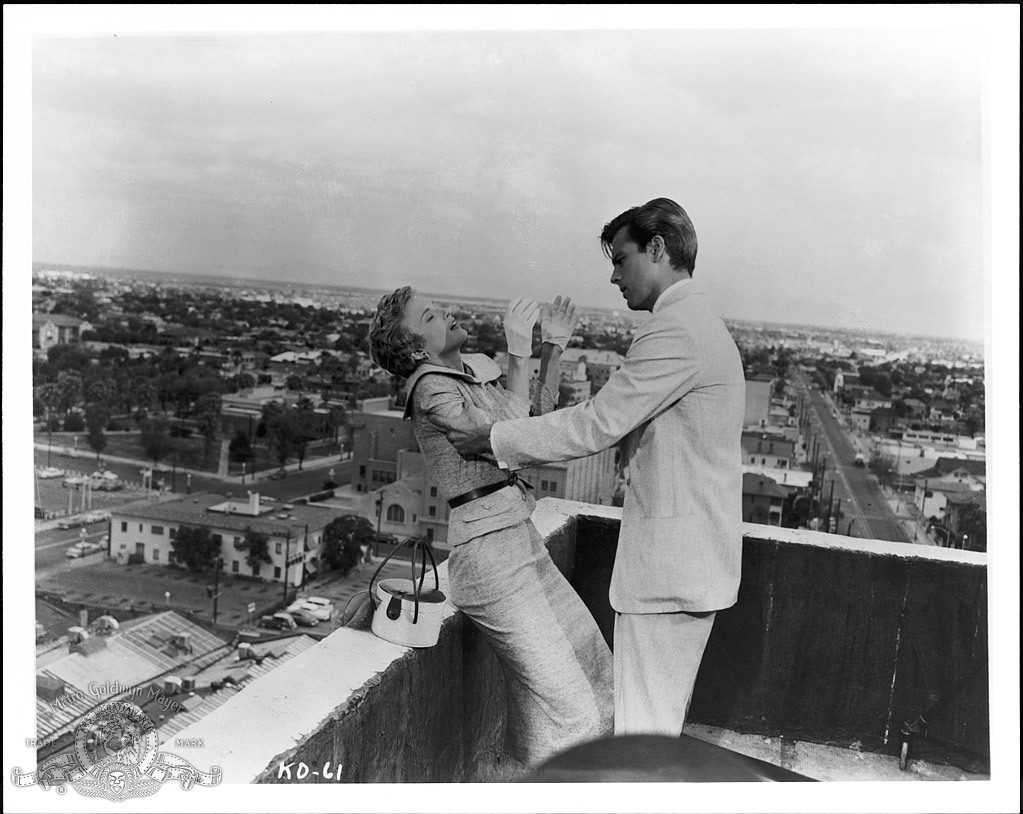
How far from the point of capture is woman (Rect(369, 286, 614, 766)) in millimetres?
2133

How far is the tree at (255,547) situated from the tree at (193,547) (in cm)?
94

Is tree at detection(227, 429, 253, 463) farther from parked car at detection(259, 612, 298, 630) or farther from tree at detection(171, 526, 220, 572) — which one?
parked car at detection(259, 612, 298, 630)

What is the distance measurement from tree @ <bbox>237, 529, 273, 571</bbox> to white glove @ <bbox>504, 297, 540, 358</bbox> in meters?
9.33

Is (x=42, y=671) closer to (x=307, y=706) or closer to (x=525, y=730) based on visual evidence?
(x=307, y=706)

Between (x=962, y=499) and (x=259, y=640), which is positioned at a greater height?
(x=962, y=499)

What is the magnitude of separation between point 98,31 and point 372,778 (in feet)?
7.87

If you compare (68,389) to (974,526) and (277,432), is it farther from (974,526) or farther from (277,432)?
(974,526)

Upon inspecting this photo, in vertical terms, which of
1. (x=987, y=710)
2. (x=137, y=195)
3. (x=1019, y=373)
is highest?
(x=137, y=195)

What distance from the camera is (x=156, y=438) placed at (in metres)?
7.22

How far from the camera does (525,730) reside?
2230 mm

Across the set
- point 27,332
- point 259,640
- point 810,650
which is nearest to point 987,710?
point 810,650

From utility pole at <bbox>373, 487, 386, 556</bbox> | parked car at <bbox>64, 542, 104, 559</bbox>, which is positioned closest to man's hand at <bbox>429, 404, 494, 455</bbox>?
parked car at <bbox>64, 542, 104, 559</bbox>

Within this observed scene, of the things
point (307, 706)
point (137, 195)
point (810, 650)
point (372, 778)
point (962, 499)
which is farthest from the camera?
point (962, 499)

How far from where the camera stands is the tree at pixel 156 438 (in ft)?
21.5
